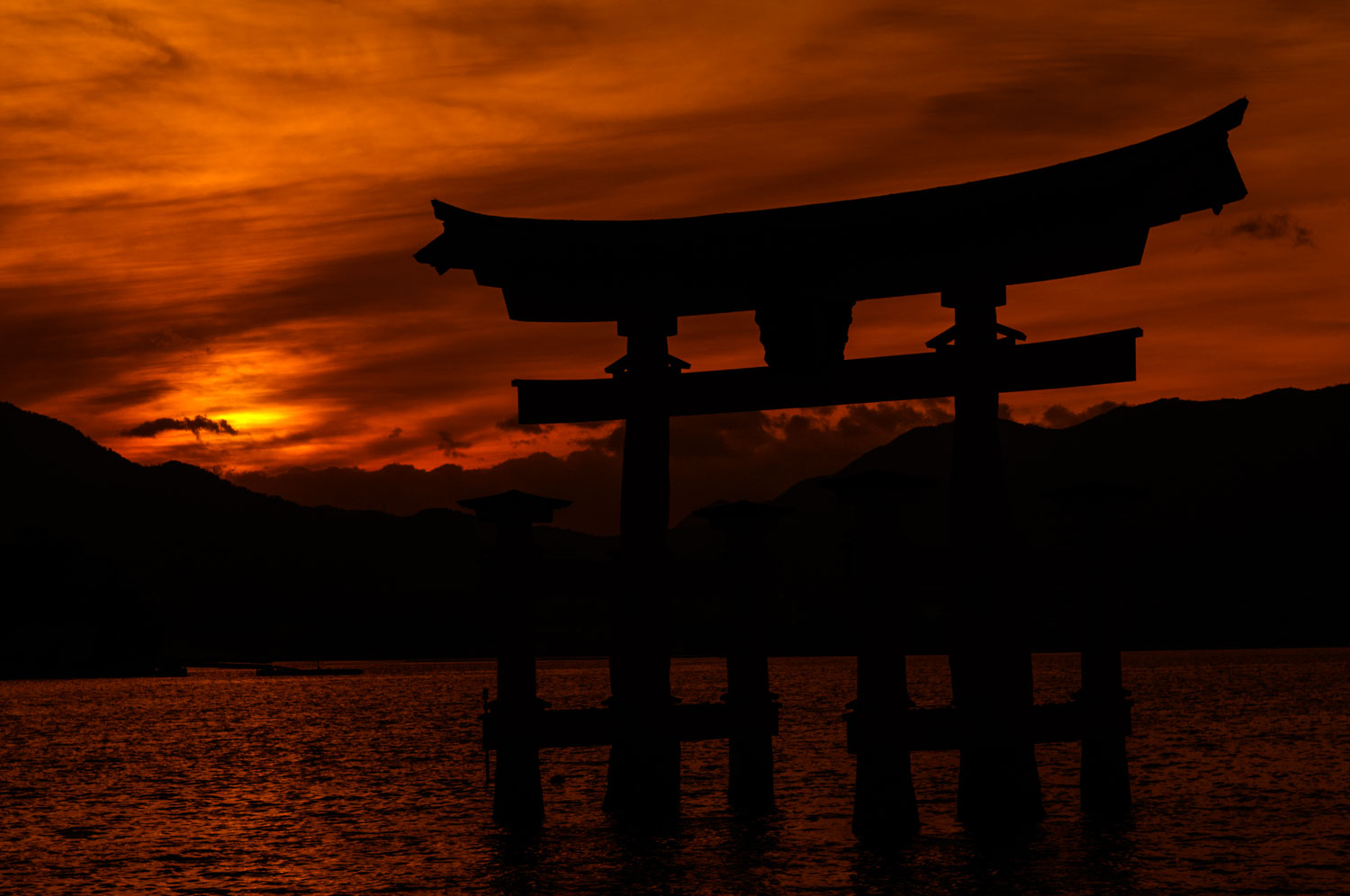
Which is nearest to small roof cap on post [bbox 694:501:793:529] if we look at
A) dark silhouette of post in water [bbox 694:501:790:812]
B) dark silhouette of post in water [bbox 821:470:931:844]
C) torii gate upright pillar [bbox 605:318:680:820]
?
dark silhouette of post in water [bbox 694:501:790:812]

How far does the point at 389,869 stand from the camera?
20.0 m

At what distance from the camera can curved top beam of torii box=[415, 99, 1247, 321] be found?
1401cm

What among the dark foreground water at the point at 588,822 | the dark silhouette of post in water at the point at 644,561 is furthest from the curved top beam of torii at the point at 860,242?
the dark foreground water at the point at 588,822

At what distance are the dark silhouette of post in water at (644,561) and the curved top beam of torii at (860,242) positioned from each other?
55cm

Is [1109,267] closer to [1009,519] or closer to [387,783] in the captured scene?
[1009,519]

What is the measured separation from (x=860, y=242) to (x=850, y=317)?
1.08m

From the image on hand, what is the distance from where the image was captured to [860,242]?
15289mm

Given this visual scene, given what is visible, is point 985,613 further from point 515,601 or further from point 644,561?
point 515,601

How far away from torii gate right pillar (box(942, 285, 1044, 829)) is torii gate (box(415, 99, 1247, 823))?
0.02 m

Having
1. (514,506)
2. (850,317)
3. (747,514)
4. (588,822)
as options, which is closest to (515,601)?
(514,506)

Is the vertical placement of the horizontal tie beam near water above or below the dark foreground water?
above

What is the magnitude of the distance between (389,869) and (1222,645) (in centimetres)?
Result: 18472

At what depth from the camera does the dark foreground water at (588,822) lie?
56.3 feet

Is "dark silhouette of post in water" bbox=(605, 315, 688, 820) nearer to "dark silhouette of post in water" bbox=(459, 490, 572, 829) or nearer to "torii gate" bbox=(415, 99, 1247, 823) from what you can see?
"torii gate" bbox=(415, 99, 1247, 823)
